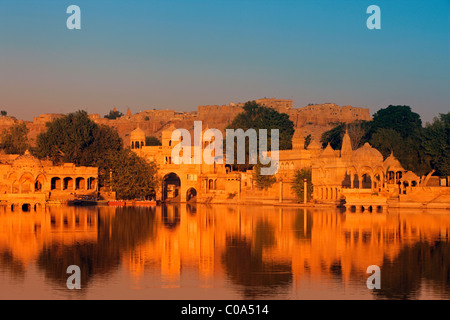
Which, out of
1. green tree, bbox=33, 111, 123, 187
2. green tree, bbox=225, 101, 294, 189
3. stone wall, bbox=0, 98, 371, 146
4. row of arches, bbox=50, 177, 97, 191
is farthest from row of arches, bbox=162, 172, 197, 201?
stone wall, bbox=0, 98, 371, 146

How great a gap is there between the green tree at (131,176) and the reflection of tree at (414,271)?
1539 inches

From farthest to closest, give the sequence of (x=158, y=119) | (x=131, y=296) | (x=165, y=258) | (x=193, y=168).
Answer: (x=158, y=119), (x=193, y=168), (x=165, y=258), (x=131, y=296)

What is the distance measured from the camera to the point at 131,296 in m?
21.4

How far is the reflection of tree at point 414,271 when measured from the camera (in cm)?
2238

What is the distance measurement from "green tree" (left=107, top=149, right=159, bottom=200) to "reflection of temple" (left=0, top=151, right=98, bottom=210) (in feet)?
8.85

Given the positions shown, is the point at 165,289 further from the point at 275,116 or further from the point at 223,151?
the point at 275,116

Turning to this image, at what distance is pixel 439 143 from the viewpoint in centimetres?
6438

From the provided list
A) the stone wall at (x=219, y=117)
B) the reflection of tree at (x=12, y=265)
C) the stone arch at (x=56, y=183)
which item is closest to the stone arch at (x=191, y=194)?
the stone arch at (x=56, y=183)

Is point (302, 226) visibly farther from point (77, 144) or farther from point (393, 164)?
point (77, 144)

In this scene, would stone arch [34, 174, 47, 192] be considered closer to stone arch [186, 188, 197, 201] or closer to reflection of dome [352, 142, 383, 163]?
stone arch [186, 188, 197, 201]

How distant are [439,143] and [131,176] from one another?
2809 cm

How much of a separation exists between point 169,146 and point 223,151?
810 cm

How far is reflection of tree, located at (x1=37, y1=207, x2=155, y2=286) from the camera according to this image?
25859 millimetres
